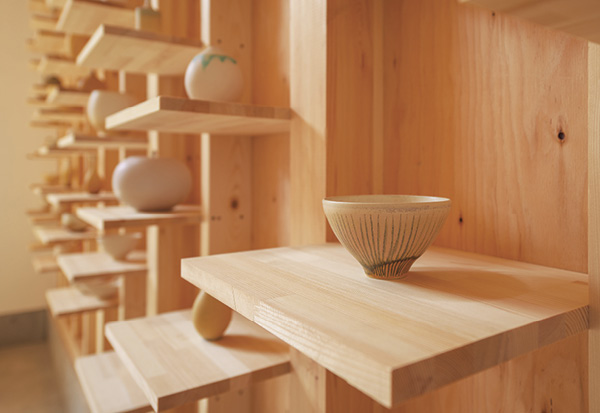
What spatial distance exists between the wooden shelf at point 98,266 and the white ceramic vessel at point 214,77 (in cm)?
92

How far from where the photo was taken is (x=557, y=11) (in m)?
0.34

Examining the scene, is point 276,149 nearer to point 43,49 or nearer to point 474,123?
point 474,123

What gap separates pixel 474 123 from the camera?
2.43 feet

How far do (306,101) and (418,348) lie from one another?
599 millimetres

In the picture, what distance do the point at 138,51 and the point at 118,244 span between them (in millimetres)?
882

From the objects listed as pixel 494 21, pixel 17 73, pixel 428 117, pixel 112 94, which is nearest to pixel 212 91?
pixel 428 117

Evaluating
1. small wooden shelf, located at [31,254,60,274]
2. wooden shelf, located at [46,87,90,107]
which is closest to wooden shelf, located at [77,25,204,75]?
wooden shelf, located at [46,87,90,107]

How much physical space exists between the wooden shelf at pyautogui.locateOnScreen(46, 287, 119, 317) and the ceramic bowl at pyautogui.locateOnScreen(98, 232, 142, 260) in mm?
292

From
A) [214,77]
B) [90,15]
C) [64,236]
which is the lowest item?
[64,236]

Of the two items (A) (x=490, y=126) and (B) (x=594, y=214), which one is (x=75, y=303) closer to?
(A) (x=490, y=126)

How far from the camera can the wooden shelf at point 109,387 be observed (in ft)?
3.84

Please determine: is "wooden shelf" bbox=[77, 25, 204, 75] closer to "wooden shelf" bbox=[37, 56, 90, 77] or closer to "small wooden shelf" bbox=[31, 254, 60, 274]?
"wooden shelf" bbox=[37, 56, 90, 77]

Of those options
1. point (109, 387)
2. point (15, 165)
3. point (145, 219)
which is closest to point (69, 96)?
point (145, 219)

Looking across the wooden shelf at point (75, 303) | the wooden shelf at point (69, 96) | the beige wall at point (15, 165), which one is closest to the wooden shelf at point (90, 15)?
the wooden shelf at point (69, 96)
